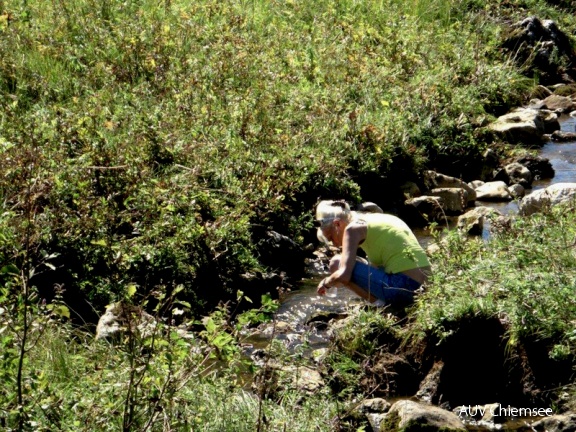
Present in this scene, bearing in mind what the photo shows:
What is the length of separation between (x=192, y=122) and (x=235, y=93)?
3.93 feet

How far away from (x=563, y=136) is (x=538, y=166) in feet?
6.38

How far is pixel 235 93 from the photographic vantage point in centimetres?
1180

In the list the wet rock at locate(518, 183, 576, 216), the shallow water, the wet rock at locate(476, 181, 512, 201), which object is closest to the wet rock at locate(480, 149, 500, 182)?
the wet rock at locate(476, 181, 512, 201)

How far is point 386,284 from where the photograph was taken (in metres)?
7.91

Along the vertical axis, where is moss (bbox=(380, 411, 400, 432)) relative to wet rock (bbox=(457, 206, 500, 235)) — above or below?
above

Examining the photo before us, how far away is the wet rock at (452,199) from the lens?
11.7 meters

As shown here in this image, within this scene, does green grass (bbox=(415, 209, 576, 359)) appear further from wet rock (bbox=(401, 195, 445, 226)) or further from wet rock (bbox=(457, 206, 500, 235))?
wet rock (bbox=(401, 195, 445, 226))

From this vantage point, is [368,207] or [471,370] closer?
[471,370]

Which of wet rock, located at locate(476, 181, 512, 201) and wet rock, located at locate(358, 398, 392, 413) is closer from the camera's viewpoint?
wet rock, located at locate(358, 398, 392, 413)

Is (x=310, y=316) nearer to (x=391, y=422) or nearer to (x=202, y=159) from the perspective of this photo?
(x=202, y=159)

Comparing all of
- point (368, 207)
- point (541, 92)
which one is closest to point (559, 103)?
point (541, 92)

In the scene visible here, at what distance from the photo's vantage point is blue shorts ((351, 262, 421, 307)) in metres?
7.86

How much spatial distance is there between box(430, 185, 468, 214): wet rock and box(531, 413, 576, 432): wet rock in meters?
5.53

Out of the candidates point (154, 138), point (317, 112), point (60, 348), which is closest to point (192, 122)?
point (154, 138)
